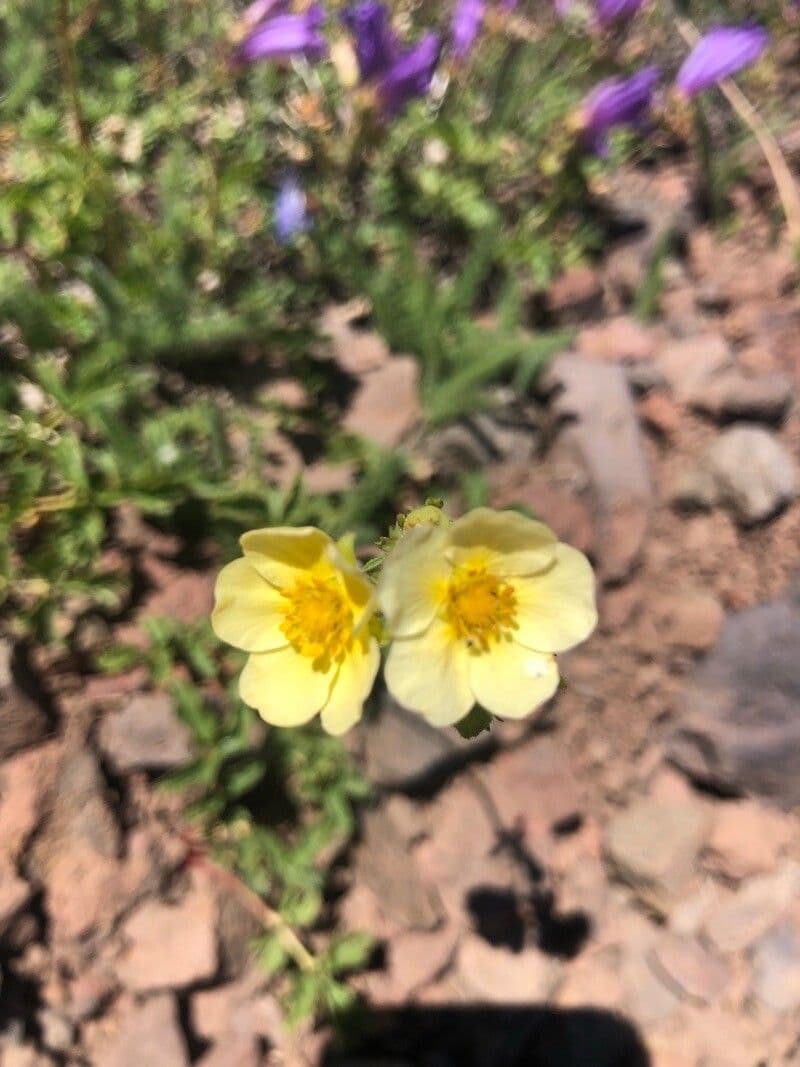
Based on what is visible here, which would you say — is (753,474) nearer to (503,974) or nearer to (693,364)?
(693,364)

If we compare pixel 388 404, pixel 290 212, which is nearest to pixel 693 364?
pixel 388 404

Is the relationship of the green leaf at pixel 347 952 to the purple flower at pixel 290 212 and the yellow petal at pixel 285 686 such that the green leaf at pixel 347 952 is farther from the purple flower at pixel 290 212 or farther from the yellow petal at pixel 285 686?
the purple flower at pixel 290 212

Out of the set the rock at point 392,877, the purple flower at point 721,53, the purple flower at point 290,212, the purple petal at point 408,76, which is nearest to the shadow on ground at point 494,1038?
the rock at point 392,877

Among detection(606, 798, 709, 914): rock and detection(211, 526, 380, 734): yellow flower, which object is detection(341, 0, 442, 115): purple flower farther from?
detection(606, 798, 709, 914): rock

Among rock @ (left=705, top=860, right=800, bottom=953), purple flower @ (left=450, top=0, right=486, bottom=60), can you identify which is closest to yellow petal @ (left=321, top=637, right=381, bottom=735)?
rock @ (left=705, top=860, right=800, bottom=953)

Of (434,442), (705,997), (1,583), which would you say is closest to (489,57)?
(434,442)
